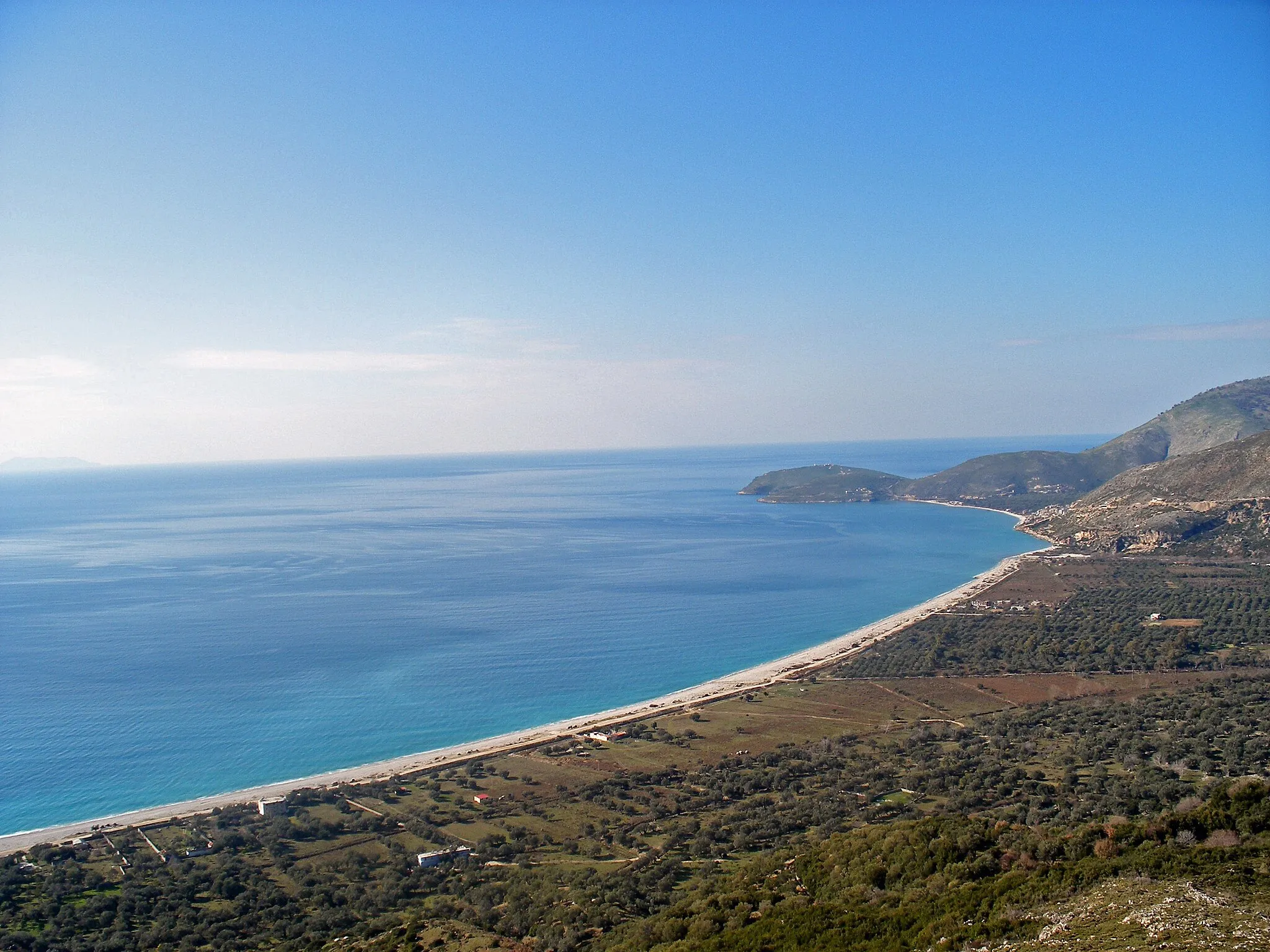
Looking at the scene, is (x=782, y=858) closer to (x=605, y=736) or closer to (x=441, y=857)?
(x=441, y=857)

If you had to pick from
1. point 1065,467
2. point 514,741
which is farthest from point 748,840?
point 1065,467

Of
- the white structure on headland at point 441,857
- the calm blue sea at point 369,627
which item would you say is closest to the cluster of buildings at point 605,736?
the calm blue sea at point 369,627

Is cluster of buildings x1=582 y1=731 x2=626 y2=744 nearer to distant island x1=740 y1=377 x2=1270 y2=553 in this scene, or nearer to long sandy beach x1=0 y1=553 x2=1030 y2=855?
long sandy beach x1=0 y1=553 x2=1030 y2=855

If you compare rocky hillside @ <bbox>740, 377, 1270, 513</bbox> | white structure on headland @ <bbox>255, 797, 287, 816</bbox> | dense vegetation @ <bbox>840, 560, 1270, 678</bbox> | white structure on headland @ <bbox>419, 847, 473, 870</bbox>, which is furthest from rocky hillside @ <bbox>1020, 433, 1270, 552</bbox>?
white structure on headland @ <bbox>255, 797, 287, 816</bbox>

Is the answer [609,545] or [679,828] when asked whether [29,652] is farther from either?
[609,545]

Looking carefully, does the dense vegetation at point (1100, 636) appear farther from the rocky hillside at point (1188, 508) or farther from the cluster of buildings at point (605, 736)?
the cluster of buildings at point (605, 736)

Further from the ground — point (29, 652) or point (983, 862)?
point (983, 862)

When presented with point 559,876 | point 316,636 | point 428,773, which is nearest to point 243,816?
point 428,773
